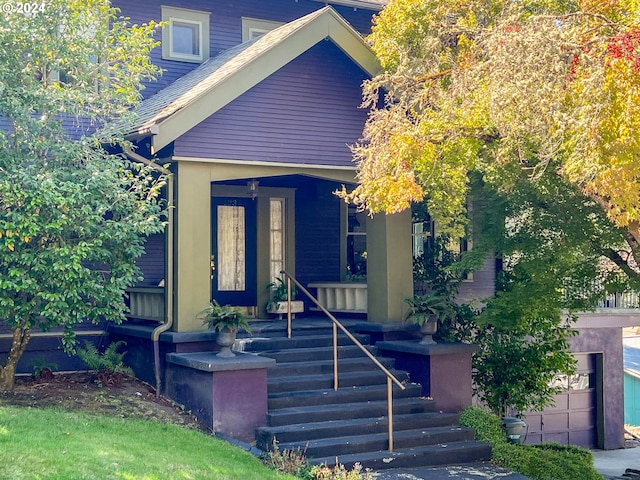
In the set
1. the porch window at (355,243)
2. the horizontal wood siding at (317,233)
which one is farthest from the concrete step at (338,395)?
the porch window at (355,243)

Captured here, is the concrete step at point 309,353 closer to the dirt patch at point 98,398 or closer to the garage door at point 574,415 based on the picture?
the dirt patch at point 98,398

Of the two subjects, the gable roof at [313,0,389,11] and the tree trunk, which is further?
the gable roof at [313,0,389,11]

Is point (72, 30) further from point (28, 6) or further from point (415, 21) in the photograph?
point (415, 21)

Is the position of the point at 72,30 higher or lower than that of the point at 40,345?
higher

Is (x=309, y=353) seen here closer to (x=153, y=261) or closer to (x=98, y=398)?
(x=98, y=398)

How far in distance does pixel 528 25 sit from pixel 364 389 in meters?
5.56

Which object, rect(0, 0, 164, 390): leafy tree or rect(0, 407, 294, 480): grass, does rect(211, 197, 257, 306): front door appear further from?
rect(0, 407, 294, 480): grass

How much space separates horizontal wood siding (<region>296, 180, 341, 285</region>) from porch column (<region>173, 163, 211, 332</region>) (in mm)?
4590

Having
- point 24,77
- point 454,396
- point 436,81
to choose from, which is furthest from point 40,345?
point 436,81

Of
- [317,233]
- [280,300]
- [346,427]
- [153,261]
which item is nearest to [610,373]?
[317,233]

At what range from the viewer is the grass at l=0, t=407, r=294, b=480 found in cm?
774

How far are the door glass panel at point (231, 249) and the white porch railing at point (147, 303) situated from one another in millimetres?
2221

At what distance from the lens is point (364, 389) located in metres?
12.0

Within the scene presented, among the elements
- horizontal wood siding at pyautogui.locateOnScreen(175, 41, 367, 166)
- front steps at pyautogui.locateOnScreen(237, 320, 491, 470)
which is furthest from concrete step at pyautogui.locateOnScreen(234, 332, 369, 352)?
horizontal wood siding at pyautogui.locateOnScreen(175, 41, 367, 166)
